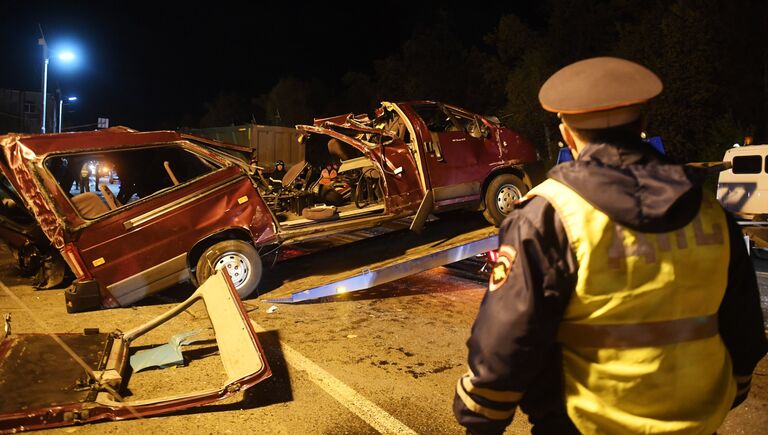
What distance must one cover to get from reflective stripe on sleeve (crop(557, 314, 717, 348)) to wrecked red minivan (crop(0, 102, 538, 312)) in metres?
5.49

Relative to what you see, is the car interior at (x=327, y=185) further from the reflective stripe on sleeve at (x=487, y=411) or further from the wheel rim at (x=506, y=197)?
the reflective stripe on sleeve at (x=487, y=411)

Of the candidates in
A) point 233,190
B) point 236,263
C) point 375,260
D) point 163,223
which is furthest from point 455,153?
point 163,223

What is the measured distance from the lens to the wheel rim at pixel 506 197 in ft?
25.2

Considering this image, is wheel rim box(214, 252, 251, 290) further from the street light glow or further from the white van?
the street light glow

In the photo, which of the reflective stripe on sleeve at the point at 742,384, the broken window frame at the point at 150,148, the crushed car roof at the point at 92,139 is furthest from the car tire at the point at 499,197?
the reflective stripe on sleeve at the point at 742,384

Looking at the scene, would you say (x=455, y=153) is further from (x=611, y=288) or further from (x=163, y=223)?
(x=611, y=288)

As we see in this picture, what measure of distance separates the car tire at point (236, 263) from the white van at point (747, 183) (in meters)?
8.27

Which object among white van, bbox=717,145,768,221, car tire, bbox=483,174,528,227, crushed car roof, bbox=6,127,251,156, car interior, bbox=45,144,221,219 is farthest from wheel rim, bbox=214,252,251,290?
white van, bbox=717,145,768,221

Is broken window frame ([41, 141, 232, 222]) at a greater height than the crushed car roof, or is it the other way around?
the crushed car roof

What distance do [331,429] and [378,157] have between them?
164 inches

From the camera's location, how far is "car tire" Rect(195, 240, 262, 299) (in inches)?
252

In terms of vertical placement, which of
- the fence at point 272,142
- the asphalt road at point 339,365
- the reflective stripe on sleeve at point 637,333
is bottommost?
the asphalt road at point 339,365

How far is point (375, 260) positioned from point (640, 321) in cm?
602

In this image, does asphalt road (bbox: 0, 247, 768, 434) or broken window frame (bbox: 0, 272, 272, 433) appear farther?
asphalt road (bbox: 0, 247, 768, 434)
